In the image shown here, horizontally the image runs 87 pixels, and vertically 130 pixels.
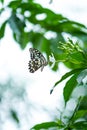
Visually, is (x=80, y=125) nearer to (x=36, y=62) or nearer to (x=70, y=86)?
(x=70, y=86)

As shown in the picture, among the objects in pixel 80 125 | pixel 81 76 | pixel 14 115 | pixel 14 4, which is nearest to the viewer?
pixel 81 76

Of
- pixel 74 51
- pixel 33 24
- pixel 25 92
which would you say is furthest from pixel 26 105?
pixel 74 51

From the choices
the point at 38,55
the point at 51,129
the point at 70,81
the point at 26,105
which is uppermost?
the point at 38,55

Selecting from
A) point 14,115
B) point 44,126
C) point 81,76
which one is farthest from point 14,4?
point 81,76

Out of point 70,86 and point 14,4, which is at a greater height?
point 70,86

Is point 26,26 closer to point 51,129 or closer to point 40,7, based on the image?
point 40,7

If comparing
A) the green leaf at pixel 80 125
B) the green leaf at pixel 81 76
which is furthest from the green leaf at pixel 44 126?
the green leaf at pixel 81 76

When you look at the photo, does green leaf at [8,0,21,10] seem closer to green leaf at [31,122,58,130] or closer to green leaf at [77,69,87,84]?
green leaf at [31,122,58,130]

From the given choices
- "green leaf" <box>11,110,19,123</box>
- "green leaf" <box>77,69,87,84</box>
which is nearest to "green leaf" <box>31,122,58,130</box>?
"green leaf" <box>77,69,87,84</box>

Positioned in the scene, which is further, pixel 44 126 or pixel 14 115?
pixel 14 115

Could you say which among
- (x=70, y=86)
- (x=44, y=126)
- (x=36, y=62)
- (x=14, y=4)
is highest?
(x=36, y=62)

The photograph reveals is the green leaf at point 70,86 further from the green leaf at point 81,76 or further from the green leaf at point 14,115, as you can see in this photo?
the green leaf at point 14,115
